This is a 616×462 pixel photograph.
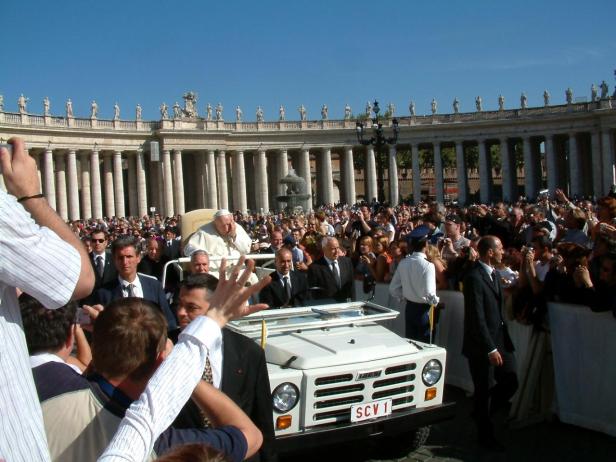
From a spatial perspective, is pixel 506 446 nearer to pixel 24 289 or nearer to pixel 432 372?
pixel 432 372

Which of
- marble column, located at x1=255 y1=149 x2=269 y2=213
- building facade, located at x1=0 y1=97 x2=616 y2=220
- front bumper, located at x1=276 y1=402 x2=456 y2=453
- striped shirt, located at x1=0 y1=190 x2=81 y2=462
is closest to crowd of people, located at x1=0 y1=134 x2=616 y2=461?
striped shirt, located at x1=0 y1=190 x2=81 y2=462

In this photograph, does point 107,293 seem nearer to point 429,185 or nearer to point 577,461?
point 577,461

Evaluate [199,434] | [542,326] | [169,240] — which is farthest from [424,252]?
[169,240]

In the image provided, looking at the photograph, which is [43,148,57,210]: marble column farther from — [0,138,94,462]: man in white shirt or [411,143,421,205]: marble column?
[0,138,94,462]: man in white shirt

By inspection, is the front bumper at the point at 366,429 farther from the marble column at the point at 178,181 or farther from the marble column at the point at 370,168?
the marble column at the point at 370,168

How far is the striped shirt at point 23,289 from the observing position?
2.43 m

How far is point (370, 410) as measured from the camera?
22.6ft

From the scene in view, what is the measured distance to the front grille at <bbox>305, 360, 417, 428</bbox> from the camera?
22.0 feet

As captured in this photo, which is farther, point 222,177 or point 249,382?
point 222,177

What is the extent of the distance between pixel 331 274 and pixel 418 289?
6.89 feet

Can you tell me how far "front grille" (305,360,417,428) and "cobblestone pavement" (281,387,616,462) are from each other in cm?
82

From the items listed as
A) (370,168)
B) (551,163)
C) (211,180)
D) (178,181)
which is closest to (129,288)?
(178,181)

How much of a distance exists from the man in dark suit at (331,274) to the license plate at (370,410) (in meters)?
3.85

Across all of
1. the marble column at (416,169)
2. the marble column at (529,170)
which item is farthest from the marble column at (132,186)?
the marble column at (529,170)
